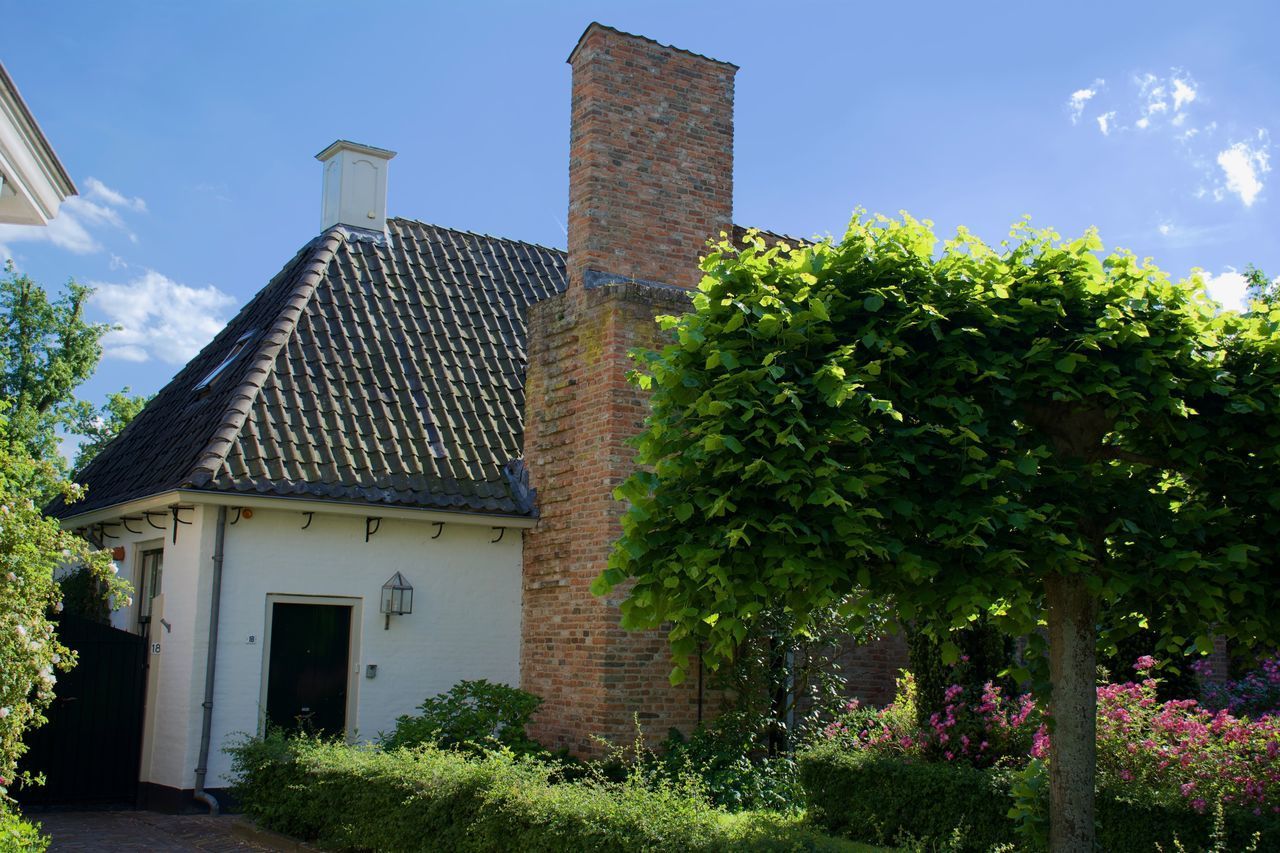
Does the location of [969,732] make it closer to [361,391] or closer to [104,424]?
[361,391]

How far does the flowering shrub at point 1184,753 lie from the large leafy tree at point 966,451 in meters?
2.04

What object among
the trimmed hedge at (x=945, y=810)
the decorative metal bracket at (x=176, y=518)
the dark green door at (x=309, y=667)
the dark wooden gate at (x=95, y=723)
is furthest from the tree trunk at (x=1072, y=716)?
the dark wooden gate at (x=95, y=723)

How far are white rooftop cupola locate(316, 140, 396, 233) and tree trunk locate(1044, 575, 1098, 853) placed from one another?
478 inches

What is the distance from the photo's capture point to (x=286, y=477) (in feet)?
40.4

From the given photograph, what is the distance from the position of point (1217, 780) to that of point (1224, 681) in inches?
395

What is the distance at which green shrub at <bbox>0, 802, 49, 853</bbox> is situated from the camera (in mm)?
6594

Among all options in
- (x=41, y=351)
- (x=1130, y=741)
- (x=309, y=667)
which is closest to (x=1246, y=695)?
(x=1130, y=741)

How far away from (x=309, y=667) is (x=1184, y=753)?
8.48 metres

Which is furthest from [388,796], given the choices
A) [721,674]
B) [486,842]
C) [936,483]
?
[936,483]

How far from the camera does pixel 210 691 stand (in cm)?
1193

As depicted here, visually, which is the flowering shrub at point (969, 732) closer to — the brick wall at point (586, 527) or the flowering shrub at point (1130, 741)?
the flowering shrub at point (1130, 741)

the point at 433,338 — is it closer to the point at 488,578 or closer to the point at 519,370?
the point at 519,370

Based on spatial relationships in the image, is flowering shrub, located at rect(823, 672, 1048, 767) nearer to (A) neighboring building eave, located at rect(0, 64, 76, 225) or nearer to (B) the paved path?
(B) the paved path

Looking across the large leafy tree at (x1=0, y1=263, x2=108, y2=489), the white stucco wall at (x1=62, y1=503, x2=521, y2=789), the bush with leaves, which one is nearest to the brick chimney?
the white stucco wall at (x1=62, y1=503, x2=521, y2=789)
